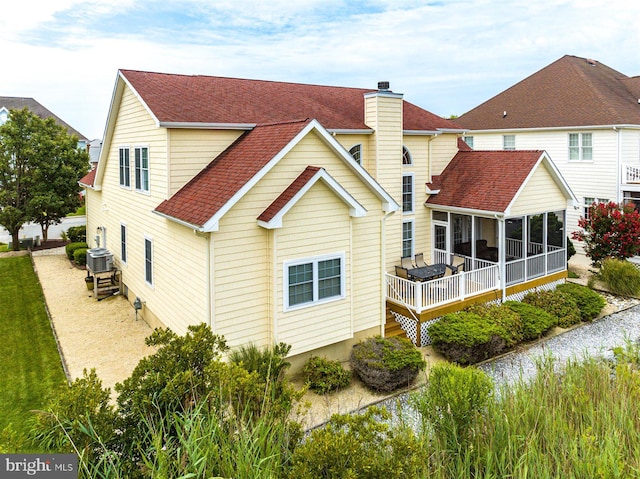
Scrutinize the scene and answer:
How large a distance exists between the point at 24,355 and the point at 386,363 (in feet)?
33.7

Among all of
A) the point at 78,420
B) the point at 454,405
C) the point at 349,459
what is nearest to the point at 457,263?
the point at 454,405

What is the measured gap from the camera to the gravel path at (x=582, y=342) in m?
13.3

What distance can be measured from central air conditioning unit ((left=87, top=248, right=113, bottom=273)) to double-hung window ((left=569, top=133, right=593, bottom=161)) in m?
24.2

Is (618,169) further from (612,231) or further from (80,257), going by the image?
(80,257)

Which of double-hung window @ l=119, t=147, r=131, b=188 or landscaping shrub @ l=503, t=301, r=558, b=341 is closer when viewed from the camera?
landscaping shrub @ l=503, t=301, r=558, b=341

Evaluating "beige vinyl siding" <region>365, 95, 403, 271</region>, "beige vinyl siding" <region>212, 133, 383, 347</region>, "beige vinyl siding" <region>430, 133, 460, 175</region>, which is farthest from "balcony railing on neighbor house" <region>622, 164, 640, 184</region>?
"beige vinyl siding" <region>212, 133, 383, 347</region>

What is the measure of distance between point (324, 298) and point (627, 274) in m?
13.9

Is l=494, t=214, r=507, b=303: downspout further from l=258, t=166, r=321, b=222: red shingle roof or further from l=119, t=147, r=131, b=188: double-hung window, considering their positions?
l=119, t=147, r=131, b=188: double-hung window

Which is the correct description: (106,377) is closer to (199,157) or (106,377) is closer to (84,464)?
(199,157)

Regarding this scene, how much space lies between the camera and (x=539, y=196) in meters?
18.0

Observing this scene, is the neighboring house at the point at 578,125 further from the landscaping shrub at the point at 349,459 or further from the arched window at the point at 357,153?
the landscaping shrub at the point at 349,459

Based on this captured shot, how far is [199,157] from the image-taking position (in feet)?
47.0

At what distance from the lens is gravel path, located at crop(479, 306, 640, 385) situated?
43.7 feet

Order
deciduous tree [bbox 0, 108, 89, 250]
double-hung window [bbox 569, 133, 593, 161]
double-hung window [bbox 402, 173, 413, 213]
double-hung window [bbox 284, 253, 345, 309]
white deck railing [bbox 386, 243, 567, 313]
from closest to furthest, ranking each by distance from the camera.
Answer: double-hung window [bbox 284, 253, 345, 309], white deck railing [bbox 386, 243, 567, 313], double-hung window [bbox 402, 173, 413, 213], double-hung window [bbox 569, 133, 593, 161], deciduous tree [bbox 0, 108, 89, 250]
